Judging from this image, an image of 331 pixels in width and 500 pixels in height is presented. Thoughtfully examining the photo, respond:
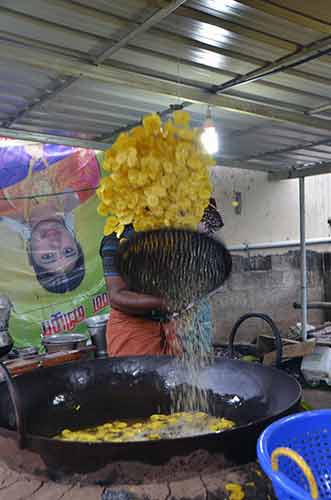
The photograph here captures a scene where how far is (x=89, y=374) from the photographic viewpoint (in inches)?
90.8

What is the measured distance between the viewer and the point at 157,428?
198 cm

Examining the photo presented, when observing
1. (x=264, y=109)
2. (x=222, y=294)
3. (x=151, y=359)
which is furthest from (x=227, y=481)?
(x=222, y=294)

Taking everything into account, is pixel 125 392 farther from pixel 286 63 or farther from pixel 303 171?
pixel 303 171

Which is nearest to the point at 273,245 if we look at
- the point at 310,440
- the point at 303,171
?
the point at 303,171

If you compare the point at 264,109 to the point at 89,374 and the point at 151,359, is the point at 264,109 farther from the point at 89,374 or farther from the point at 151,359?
the point at 89,374

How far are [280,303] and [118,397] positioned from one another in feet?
17.1

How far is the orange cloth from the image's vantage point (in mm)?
2484

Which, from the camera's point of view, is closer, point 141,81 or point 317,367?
point 141,81

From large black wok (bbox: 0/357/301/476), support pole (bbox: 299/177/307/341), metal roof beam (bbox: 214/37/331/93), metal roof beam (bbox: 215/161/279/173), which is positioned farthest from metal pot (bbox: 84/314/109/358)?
support pole (bbox: 299/177/307/341)

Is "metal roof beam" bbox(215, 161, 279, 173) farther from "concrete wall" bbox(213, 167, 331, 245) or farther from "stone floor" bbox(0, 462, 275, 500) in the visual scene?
"stone floor" bbox(0, 462, 275, 500)

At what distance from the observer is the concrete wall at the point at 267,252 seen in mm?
6406

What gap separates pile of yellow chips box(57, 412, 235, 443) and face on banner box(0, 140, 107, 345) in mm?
2499

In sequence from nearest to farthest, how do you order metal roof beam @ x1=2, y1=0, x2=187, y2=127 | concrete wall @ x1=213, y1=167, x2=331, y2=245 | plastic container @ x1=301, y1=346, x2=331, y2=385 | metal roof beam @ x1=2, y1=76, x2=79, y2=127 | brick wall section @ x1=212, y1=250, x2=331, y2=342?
metal roof beam @ x1=2, y1=0, x2=187, y2=127 → metal roof beam @ x1=2, y1=76, x2=79, y2=127 → plastic container @ x1=301, y1=346, x2=331, y2=385 → brick wall section @ x1=212, y1=250, x2=331, y2=342 → concrete wall @ x1=213, y1=167, x2=331, y2=245

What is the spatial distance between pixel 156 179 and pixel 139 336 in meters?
0.98
